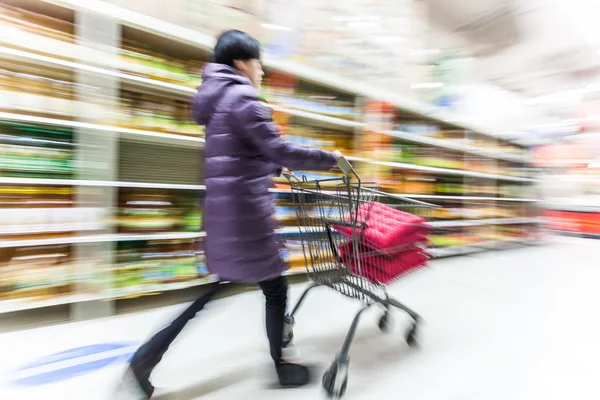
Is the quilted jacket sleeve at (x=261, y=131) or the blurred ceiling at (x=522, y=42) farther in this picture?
the blurred ceiling at (x=522, y=42)

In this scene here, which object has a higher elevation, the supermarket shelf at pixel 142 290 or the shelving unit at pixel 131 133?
the shelving unit at pixel 131 133

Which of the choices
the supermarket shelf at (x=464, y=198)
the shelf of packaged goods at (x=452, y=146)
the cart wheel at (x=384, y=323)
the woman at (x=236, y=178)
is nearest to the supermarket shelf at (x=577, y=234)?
the supermarket shelf at (x=464, y=198)

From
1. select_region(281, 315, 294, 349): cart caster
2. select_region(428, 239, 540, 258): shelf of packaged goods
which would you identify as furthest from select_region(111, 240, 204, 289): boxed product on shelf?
select_region(428, 239, 540, 258): shelf of packaged goods

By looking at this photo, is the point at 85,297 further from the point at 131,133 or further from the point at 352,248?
the point at 352,248

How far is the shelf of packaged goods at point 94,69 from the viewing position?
157 cm

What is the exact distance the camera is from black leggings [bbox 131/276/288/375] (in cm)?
108

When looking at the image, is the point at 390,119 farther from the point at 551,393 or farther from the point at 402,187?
the point at 551,393

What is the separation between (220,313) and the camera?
1992mm

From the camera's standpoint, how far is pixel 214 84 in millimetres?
1086

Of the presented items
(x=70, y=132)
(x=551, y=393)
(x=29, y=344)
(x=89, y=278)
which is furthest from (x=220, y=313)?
(x=551, y=393)

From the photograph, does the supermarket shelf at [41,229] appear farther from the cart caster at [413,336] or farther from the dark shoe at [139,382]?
the cart caster at [413,336]

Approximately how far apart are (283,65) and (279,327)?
1.88 metres

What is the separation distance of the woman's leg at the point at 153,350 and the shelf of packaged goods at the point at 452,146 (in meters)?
2.44

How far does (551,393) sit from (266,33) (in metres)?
2.57
